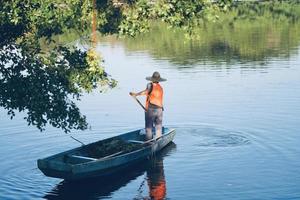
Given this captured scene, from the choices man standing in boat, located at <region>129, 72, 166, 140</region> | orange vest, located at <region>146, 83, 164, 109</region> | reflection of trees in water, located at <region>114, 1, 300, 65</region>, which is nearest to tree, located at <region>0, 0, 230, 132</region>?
man standing in boat, located at <region>129, 72, 166, 140</region>

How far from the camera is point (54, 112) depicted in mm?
20406

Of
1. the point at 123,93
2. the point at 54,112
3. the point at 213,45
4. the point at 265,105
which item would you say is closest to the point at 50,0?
the point at 54,112

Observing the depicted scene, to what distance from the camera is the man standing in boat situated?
2640 centimetres

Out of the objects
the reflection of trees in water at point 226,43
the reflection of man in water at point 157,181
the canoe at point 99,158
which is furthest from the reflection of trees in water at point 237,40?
the reflection of man in water at point 157,181

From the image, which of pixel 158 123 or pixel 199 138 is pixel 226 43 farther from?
pixel 158 123

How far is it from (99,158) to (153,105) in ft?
14.6

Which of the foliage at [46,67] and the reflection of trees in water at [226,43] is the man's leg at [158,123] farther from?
the reflection of trees in water at [226,43]

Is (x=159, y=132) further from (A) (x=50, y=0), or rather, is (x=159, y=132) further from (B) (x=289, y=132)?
(A) (x=50, y=0)

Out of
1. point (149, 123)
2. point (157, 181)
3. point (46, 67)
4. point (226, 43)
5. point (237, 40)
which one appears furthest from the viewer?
point (237, 40)

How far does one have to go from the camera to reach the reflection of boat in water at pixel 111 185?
21594 mm

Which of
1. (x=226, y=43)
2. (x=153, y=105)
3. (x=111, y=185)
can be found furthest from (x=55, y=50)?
(x=226, y=43)

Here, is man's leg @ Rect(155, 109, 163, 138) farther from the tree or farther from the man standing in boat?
the tree

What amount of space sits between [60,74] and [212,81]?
31162 millimetres

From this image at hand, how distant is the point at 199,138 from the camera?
29.6m
